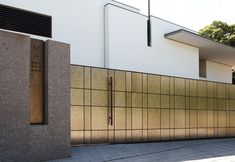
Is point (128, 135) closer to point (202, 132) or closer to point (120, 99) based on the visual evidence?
point (120, 99)

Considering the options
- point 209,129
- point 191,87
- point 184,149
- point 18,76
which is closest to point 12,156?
point 18,76

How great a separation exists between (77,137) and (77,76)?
95.8 inches

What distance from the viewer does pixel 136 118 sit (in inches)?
656

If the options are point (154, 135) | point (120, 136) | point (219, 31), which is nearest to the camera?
point (120, 136)

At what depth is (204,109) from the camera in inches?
826

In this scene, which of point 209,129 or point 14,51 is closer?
point 14,51

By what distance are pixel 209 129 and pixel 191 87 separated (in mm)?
2966

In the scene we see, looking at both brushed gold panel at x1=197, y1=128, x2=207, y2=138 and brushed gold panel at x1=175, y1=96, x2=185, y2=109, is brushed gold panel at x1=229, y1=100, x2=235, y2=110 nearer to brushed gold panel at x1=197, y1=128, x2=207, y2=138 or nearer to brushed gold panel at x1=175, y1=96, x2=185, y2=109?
brushed gold panel at x1=197, y1=128, x2=207, y2=138

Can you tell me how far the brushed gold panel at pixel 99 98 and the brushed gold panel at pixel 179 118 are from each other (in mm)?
5140

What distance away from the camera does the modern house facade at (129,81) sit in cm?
1470

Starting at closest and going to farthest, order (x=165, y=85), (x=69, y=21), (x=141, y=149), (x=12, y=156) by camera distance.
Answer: (x=12, y=156)
(x=141, y=149)
(x=69, y=21)
(x=165, y=85)

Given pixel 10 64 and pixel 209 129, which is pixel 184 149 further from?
pixel 10 64

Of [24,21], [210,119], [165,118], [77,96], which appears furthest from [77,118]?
[210,119]

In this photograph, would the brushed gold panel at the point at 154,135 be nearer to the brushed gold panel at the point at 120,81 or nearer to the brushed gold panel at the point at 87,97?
the brushed gold panel at the point at 120,81
